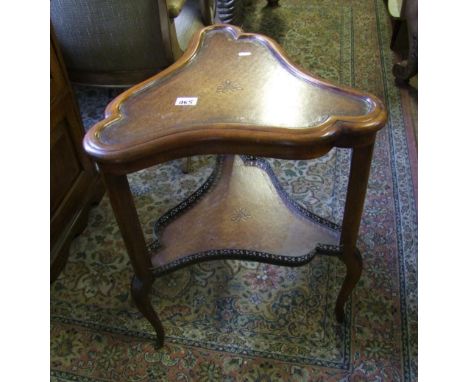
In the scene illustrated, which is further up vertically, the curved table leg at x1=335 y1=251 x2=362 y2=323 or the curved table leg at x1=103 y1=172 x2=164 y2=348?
the curved table leg at x1=103 y1=172 x2=164 y2=348

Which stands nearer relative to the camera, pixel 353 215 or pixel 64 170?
pixel 353 215

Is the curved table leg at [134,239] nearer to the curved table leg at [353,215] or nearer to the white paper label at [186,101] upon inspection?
the white paper label at [186,101]

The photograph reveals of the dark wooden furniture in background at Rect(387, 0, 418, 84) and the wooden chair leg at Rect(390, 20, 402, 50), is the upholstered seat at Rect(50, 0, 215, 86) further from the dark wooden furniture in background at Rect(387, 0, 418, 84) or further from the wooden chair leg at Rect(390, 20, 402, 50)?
the wooden chair leg at Rect(390, 20, 402, 50)

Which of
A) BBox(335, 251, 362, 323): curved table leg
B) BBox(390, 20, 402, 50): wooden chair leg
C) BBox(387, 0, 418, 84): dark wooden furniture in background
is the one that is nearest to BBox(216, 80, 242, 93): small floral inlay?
BBox(335, 251, 362, 323): curved table leg

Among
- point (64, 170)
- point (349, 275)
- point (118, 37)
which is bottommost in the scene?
point (349, 275)

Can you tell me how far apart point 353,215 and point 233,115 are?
332mm

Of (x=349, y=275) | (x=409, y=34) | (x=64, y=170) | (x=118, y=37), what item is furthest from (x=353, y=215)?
(x=409, y=34)

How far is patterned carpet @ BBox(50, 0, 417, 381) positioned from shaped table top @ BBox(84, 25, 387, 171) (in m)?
0.55

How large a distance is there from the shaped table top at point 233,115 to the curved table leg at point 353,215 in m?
0.05

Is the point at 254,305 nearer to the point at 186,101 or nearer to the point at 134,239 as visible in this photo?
the point at 134,239

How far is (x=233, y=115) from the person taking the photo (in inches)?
32.8

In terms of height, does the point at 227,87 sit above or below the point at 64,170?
above

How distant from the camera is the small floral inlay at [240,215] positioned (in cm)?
113

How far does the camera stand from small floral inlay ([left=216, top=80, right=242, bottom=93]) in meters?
0.91
